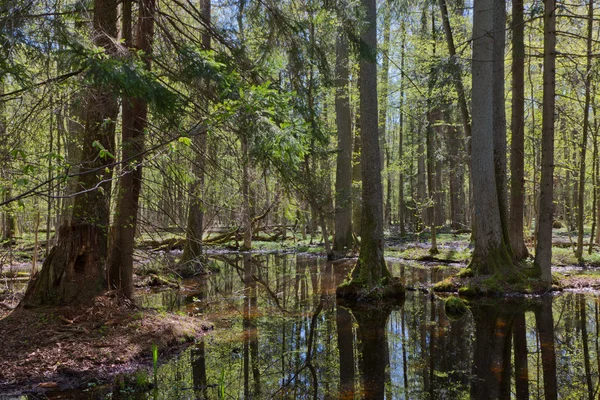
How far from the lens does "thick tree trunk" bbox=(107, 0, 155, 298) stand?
663cm

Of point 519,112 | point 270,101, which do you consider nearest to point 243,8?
point 270,101

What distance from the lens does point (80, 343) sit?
18.6 ft

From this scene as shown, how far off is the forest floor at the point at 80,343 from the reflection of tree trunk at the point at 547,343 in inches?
161

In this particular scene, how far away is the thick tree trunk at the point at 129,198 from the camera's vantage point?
6633 mm

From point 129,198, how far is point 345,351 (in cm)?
392

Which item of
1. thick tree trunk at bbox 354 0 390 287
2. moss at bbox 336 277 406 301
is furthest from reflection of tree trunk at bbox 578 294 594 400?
thick tree trunk at bbox 354 0 390 287

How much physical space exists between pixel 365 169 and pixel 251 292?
4081 mm

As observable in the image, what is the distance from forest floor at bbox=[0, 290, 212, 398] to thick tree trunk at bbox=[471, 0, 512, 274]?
6.78 meters

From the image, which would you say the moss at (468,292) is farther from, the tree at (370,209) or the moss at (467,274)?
the tree at (370,209)

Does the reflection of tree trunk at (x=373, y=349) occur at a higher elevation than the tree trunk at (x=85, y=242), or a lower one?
lower

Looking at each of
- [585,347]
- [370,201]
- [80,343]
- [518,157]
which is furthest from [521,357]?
[518,157]

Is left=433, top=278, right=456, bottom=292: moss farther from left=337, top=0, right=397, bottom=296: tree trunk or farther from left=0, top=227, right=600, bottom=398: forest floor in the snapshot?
left=0, top=227, right=600, bottom=398: forest floor

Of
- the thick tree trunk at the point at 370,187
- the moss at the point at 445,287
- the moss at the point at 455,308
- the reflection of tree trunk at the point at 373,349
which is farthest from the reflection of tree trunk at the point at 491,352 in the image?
the thick tree trunk at the point at 370,187

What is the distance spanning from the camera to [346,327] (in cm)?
739
